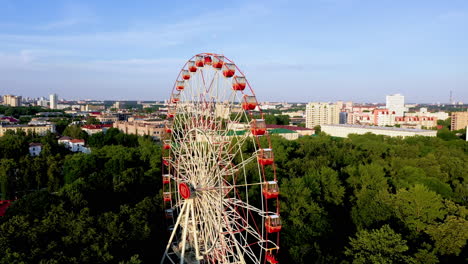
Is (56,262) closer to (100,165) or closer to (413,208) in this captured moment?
(413,208)

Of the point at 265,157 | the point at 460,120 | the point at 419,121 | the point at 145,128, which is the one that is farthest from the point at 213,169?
the point at 419,121

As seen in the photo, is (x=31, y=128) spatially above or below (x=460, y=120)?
below

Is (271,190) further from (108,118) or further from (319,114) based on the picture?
(108,118)

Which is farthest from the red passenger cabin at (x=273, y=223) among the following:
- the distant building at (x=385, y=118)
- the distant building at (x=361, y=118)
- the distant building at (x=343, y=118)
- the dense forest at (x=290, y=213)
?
the distant building at (x=343, y=118)

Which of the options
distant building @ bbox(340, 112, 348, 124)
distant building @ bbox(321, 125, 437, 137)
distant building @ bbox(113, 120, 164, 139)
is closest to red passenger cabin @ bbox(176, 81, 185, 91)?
distant building @ bbox(113, 120, 164, 139)

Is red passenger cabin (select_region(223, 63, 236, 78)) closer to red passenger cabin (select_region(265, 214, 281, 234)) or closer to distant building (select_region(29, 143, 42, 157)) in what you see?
red passenger cabin (select_region(265, 214, 281, 234))

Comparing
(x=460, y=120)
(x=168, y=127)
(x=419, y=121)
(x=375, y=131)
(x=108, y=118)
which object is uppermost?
(x=168, y=127)

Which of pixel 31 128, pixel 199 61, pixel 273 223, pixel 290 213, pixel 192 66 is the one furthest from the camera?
pixel 31 128

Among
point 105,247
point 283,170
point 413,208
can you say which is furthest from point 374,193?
point 105,247
